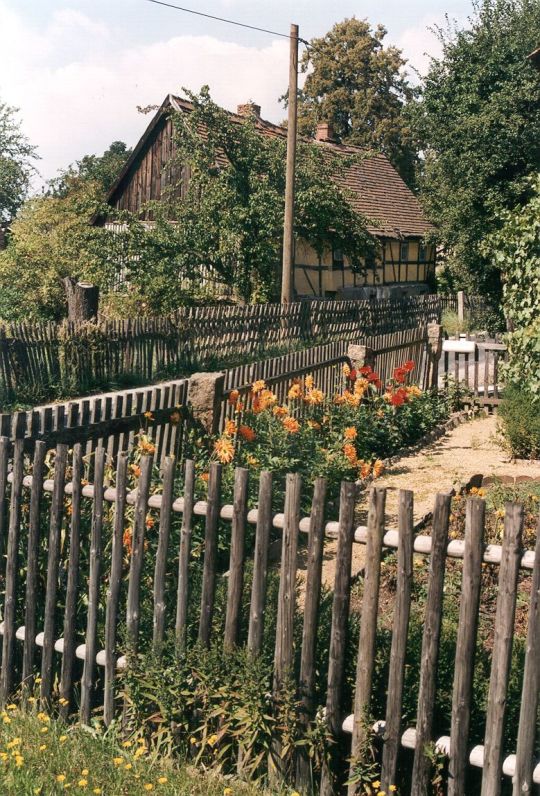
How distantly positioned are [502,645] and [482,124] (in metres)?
22.9

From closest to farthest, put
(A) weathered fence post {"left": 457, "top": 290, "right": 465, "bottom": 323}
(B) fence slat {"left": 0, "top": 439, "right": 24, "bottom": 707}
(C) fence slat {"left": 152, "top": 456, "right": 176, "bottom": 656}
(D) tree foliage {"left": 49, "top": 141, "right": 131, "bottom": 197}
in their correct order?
(C) fence slat {"left": 152, "top": 456, "right": 176, "bottom": 656} < (B) fence slat {"left": 0, "top": 439, "right": 24, "bottom": 707} < (A) weathered fence post {"left": 457, "top": 290, "right": 465, "bottom": 323} < (D) tree foliage {"left": 49, "top": 141, "right": 131, "bottom": 197}

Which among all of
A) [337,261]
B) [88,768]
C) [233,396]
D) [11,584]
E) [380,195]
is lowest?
[88,768]

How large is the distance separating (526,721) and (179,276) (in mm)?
20416

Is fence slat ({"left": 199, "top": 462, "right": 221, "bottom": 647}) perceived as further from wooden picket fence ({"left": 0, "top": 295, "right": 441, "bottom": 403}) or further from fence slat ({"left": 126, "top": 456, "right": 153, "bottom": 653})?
wooden picket fence ({"left": 0, "top": 295, "right": 441, "bottom": 403})

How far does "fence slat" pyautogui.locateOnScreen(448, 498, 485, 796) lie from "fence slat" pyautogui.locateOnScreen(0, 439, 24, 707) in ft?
6.91

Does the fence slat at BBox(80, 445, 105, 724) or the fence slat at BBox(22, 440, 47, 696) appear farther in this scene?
the fence slat at BBox(22, 440, 47, 696)

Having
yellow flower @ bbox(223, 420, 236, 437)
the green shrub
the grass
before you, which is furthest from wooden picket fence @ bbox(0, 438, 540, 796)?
the green shrub

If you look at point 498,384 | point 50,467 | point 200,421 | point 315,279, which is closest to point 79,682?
point 50,467

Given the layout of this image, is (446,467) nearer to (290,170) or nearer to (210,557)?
(210,557)

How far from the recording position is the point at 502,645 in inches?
121

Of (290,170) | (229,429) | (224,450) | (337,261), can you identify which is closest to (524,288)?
(229,429)

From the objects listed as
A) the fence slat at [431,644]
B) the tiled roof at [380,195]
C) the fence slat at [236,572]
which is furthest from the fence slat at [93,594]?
the tiled roof at [380,195]

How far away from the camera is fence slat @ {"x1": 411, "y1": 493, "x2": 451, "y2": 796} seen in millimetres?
3148

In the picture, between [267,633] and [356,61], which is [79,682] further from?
[356,61]
